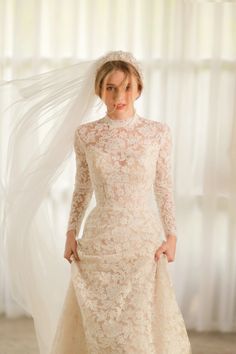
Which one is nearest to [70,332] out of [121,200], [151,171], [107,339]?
[107,339]

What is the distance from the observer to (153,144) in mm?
2188

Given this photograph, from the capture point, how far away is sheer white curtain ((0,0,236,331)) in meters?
3.37

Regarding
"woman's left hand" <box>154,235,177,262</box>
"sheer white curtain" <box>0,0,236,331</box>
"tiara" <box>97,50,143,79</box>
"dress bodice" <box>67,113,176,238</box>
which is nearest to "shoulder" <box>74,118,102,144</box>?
"dress bodice" <box>67,113,176,238</box>

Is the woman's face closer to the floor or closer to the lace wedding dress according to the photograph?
the lace wedding dress

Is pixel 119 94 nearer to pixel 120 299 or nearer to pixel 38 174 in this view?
pixel 38 174

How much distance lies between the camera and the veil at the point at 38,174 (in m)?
2.47

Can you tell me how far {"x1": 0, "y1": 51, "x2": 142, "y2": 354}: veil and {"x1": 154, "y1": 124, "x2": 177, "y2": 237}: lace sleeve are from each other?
15.6 inches

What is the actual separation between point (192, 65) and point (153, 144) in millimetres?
1368

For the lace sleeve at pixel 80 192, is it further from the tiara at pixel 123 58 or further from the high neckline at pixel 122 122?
the tiara at pixel 123 58

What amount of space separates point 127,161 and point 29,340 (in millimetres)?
1659

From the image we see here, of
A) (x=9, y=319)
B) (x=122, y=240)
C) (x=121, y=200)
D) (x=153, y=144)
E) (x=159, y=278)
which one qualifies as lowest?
(x=9, y=319)

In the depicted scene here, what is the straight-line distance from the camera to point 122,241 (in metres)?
2.14

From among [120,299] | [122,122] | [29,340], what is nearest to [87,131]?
[122,122]

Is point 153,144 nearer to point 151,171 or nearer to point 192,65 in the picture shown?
point 151,171
